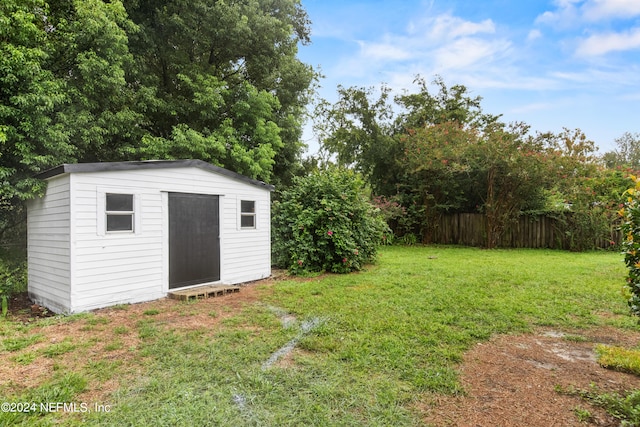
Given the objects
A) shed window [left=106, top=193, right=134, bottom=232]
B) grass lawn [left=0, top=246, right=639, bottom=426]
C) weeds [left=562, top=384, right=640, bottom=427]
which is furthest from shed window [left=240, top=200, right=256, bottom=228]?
weeds [left=562, top=384, right=640, bottom=427]

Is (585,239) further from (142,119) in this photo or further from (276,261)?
(142,119)

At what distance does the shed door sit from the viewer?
5695 mm

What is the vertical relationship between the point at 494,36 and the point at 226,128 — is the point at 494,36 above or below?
above

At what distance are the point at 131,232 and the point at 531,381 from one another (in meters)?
5.46

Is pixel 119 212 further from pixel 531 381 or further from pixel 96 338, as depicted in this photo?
pixel 531 381

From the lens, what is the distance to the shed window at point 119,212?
5.01 m

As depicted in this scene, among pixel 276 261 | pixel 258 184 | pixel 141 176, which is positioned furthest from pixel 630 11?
pixel 141 176

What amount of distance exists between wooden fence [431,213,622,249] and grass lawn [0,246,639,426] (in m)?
6.55

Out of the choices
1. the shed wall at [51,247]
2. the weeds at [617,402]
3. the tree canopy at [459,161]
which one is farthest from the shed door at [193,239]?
the tree canopy at [459,161]

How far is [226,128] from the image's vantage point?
33.2 ft

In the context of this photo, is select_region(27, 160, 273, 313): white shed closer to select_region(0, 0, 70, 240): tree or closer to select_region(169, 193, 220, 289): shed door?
select_region(169, 193, 220, 289): shed door

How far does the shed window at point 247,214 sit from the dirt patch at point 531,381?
5.00m

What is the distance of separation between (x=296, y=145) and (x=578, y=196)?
9994 millimetres

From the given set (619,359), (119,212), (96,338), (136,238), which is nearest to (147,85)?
(119,212)
